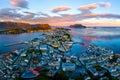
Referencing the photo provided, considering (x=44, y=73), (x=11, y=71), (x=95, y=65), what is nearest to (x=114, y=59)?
(x=95, y=65)

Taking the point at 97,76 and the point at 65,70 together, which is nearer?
the point at 97,76

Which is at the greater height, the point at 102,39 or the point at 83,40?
the point at 83,40

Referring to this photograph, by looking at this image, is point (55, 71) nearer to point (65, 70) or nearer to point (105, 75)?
point (65, 70)

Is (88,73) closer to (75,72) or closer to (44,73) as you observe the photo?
(75,72)

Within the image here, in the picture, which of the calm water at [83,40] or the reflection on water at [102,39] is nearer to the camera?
the calm water at [83,40]

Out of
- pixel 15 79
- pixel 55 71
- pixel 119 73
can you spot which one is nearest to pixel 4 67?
pixel 15 79

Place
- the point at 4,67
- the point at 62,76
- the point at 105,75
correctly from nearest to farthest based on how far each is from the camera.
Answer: the point at 62,76 < the point at 105,75 < the point at 4,67

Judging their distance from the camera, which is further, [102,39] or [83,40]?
[102,39]

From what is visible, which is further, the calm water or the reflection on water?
the reflection on water

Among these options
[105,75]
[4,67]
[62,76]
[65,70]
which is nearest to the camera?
[62,76]
